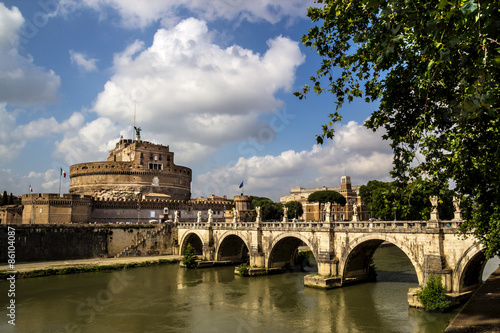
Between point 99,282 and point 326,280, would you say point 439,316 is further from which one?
point 99,282

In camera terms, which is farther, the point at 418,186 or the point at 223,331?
the point at 223,331

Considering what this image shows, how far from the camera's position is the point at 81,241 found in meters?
48.0

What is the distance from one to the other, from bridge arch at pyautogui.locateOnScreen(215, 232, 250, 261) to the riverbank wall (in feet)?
33.8

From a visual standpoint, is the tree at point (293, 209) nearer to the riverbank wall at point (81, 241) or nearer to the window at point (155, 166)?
the window at point (155, 166)

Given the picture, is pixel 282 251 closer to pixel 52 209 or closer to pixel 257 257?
pixel 257 257

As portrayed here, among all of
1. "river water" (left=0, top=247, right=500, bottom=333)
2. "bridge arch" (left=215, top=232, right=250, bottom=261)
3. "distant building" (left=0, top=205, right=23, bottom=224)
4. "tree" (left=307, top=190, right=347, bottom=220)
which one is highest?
"tree" (left=307, top=190, right=347, bottom=220)

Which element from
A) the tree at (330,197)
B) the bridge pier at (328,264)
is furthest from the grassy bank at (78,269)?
the tree at (330,197)

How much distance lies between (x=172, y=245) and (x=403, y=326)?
3772cm

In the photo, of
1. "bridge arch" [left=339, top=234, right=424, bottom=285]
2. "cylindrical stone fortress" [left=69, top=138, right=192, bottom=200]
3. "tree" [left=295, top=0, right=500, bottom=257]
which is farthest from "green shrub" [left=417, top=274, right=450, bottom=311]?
"cylindrical stone fortress" [left=69, top=138, right=192, bottom=200]

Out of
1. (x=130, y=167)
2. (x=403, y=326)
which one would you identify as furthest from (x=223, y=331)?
(x=130, y=167)

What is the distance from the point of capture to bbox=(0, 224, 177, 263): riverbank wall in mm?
43500

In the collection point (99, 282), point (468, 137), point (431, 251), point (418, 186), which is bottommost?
point (99, 282)

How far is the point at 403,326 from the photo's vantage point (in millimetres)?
20172

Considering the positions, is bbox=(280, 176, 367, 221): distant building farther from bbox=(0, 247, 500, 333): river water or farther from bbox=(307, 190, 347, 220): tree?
bbox=(0, 247, 500, 333): river water
